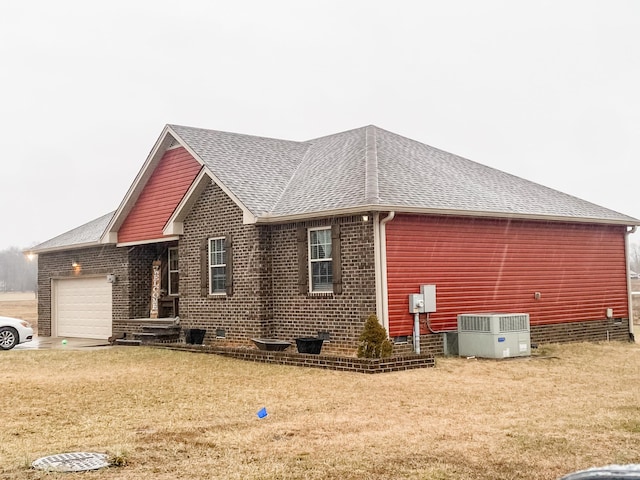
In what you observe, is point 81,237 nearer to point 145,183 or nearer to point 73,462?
point 145,183

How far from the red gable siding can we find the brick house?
0.19ft

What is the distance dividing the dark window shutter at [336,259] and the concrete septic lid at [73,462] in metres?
9.86

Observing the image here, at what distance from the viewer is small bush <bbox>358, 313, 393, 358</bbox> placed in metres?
15.0

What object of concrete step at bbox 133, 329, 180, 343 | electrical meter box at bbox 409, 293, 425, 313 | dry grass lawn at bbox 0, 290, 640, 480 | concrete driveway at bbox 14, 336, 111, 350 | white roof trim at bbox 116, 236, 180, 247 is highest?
white roof trim at bbox 116, 236, 180, 247

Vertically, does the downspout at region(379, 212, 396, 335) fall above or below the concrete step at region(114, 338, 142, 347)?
above

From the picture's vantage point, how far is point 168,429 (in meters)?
9.09

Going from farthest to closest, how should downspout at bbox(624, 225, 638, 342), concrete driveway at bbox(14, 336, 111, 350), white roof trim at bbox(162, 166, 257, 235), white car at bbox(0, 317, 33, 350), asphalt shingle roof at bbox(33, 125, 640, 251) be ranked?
downspout at bbox(624, 225, 638, 342) → concrete driveway at bbox(14, 336, 111, 350) → white car at bbox(0, 317, 33, 350) → white roof trim at bbox(162, 166, 257, 235) → asphalt shingle roof at bbox(33, 125, 640, 251)

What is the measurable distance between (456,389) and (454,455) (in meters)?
4.69

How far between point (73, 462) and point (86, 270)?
65.8 feet

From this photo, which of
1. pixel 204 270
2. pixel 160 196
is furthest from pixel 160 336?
pixel 160 196

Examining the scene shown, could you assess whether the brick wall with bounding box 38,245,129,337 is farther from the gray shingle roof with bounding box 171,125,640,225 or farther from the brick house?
the gray shingle roof with bounding box 171,125,640,225

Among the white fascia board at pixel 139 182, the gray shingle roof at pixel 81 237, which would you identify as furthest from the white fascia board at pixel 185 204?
the gray shingle roof at pixel 81 237

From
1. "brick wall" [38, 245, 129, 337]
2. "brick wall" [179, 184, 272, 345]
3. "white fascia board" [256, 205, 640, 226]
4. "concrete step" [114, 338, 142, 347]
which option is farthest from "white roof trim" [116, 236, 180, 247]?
"white fascia board" [256, 205, 640, 226]

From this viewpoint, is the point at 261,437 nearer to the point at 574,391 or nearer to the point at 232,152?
the point at 574,391
